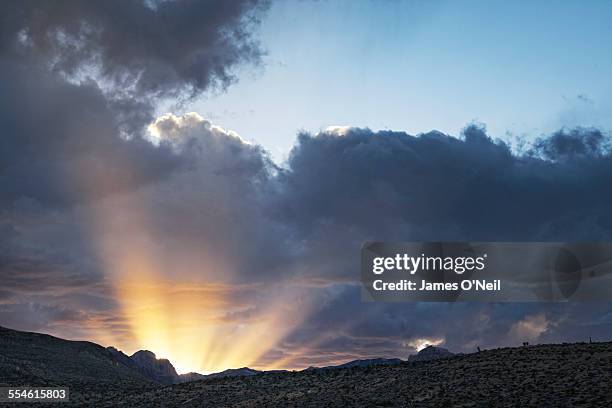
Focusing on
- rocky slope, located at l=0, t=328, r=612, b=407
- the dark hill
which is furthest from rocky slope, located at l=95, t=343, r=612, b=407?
the dark hill

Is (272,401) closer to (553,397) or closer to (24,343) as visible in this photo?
(553,397)

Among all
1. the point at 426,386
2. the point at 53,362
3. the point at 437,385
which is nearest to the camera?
the point at 437,385

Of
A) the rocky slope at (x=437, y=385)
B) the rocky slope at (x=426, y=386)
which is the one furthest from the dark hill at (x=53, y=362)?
the rocky slope at (x=437, y=385)

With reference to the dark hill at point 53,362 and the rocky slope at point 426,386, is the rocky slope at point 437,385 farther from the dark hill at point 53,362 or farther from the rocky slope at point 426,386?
the dark hill at point 53,362

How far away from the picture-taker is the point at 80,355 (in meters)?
115

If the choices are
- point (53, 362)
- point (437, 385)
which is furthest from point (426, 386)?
point (53, 362)

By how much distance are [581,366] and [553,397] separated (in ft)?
22.8

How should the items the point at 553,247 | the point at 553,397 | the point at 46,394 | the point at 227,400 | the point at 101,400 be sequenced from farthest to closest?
the point at 46,394 < the point at 101,400 < the point at 227,400 < the point at 553,247 < the point at 553,397

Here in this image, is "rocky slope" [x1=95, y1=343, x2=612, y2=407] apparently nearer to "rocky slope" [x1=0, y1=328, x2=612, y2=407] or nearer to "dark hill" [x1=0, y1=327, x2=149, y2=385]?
"rocky slope" [x1=0, y1=328, x2=612, y2=407]

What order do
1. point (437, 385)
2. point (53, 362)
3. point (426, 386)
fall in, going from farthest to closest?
point (53, 362) < point (426, 386) < point (437, 385)

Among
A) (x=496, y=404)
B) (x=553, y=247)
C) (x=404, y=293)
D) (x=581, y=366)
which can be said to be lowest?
(x=496, y=404)

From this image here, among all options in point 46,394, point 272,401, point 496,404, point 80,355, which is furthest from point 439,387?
point 80,355

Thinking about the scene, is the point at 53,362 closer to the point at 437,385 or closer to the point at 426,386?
the point at 426,386

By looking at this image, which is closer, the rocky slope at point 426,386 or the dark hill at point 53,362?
the rocky slope at point 426,386
